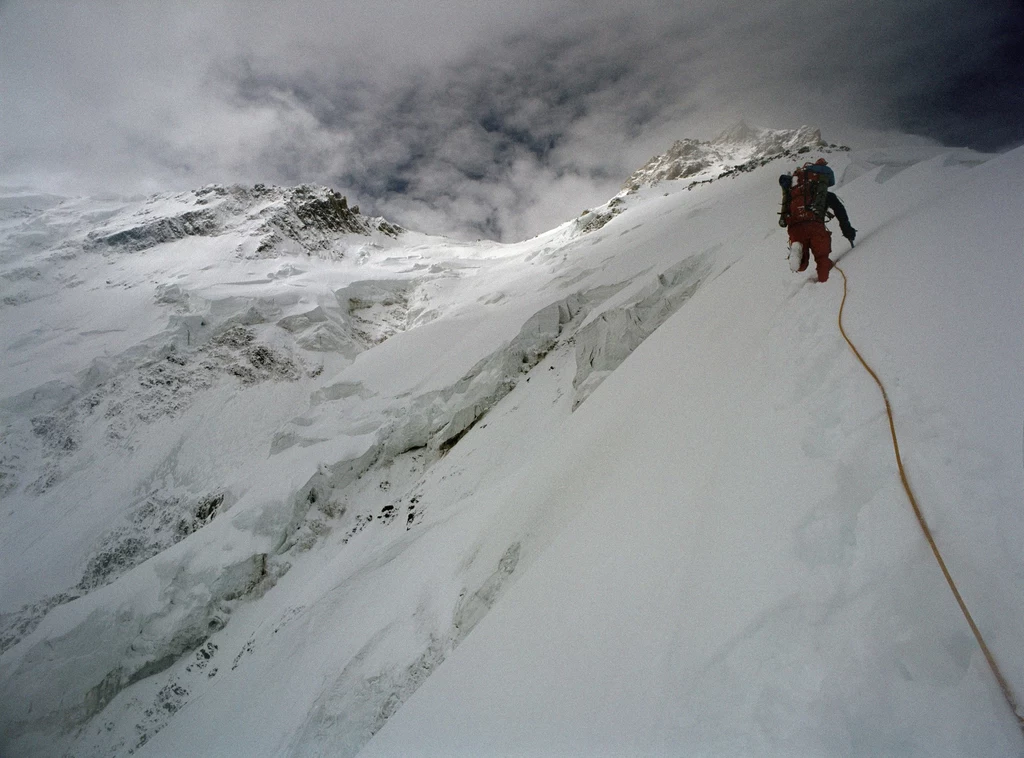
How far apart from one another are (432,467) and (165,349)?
27333 mm

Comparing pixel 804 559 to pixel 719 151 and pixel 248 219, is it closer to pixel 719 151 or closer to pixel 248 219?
pixel 248 219

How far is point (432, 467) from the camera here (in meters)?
14.6

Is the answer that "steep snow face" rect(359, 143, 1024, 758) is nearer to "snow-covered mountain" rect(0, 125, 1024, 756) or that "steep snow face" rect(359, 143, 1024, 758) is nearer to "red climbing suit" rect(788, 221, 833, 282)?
"snow-covered mountain" rect(0, 125, 1024, 756)

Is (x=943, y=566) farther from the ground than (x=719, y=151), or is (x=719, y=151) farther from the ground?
(x=719, y=151)

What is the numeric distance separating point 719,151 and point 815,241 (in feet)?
414

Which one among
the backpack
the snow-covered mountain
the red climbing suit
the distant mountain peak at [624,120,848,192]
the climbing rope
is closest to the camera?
the climbing rope

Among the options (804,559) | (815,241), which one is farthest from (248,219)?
(804,559)

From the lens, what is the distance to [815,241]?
21.7 ft

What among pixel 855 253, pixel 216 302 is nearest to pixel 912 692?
pixel 855 253

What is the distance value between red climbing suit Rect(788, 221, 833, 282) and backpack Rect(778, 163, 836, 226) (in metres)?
0.13

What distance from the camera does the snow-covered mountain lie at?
101 inches

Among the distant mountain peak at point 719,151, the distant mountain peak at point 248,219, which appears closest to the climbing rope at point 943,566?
the distant mountain peak at point 248,219

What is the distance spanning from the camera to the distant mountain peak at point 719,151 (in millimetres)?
98188

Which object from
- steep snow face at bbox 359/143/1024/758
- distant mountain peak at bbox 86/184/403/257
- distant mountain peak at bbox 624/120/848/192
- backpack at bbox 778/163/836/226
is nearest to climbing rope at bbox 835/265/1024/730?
steep snow face at bbox 359/143/1024/758
